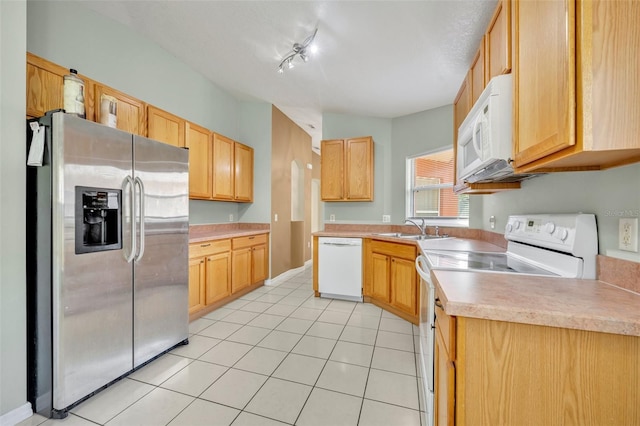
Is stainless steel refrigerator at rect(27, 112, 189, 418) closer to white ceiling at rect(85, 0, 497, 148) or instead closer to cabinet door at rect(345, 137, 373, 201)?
white ceiling at rect(85, 0, 497, 148)

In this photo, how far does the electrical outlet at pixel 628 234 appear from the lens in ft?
3.19

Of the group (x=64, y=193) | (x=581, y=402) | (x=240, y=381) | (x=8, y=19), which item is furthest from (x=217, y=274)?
(x=581, y=402)

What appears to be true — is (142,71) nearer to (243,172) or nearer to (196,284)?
(243,172)

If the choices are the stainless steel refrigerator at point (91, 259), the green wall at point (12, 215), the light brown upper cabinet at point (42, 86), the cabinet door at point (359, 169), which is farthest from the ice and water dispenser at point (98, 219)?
the cabinet door at point (359, 169)

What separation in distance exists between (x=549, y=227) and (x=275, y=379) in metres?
1.92

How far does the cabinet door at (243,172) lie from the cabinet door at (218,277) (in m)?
1.07

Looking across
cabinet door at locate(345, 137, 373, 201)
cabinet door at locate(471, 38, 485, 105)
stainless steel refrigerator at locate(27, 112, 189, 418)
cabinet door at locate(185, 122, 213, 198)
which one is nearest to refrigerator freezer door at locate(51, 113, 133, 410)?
stainless steel refrigerator at locate(27, 112, 189, 418)

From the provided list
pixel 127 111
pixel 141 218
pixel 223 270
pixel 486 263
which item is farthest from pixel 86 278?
pixel 486 263

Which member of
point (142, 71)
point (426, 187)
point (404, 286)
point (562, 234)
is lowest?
point (404, 286)

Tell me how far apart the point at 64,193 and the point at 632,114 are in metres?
2.50

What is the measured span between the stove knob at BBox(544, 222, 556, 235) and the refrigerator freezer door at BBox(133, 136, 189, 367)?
99.8 inches

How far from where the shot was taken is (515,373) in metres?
0.83

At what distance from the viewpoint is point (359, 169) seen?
3.92 meters

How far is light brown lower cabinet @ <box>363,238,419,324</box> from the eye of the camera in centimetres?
288
